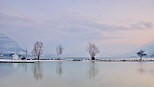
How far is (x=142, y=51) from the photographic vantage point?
239 feet

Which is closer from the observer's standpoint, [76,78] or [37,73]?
[76,78]

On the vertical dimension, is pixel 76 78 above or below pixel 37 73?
below

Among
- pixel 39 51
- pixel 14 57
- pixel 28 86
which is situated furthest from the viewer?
pixel 39 51

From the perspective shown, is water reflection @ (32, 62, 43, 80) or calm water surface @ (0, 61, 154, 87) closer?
calm water surface @ (0, 61, 154, 87)

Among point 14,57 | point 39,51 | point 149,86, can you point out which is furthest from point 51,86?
point 39,51

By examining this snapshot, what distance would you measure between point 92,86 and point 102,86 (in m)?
0.57

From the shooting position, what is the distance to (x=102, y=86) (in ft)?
39.3

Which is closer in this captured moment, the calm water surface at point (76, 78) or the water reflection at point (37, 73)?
the calm water surface at point (76, 78)

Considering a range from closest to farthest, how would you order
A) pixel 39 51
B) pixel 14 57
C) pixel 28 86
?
pixel 28 86 < pixel 14 57 < pixel 39 51

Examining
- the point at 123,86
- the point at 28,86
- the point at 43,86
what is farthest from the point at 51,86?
the point at 123,86

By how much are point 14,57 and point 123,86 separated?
49.4 metres

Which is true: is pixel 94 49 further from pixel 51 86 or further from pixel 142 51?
pixel 51 86

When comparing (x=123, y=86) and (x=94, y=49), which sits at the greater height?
(x=94, y=49)

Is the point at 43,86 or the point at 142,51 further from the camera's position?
the point at 142,51
